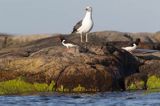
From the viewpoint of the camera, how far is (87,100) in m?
31.3

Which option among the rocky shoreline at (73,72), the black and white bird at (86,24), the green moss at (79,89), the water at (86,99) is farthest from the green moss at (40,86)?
the black and white bird at (86,24)

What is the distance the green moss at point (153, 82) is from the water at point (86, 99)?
368 centimetres

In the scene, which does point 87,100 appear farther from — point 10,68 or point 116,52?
point 116,52

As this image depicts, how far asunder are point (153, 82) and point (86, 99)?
7901 millimetres

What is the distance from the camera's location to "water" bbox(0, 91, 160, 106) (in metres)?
29.9

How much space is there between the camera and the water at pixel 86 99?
29931 millimetres

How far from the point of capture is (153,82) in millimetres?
38500

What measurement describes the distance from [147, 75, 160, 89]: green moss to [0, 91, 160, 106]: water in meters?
3.68

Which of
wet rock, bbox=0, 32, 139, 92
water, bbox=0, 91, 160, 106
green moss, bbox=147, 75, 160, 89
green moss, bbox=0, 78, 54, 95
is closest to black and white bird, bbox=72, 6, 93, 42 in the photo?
wet rock, bbox=0, 32, 139, 92

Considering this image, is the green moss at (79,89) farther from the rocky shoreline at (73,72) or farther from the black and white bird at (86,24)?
the black and white bird at (86,24)

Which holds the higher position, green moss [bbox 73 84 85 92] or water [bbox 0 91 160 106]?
green moss [bbox 73 84 85 92]

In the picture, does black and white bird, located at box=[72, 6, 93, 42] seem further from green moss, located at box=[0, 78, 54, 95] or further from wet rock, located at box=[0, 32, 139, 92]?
green moss, located at box=[0, 78, 54, 95]

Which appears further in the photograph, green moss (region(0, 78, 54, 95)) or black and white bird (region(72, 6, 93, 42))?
black and white bird (region(72, 6, 93, 42))

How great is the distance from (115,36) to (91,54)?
83.3ft
